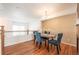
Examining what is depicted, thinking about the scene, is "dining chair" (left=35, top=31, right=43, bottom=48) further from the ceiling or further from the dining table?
the ceiling

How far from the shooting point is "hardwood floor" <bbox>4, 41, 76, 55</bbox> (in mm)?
1605

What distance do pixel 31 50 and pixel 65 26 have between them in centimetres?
79

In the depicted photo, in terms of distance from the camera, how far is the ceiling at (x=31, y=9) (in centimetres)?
159

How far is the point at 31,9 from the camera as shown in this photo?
1.64 m

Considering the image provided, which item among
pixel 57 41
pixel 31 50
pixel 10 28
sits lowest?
pixel 31 50

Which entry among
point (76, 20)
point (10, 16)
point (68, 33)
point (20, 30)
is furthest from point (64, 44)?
point (10, 16)

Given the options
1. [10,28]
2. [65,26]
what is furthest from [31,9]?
[65,26]

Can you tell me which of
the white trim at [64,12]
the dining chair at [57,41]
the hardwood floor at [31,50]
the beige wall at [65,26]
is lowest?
the hardwood floor at [31,50]

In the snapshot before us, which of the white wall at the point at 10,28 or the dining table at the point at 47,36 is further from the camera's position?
the dining table at the point at 47,36

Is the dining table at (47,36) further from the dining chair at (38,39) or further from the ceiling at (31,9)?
the ceiling at (31,9)

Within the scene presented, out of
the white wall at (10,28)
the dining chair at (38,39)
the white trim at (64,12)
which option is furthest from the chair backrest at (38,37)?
the white trim at (64,12)

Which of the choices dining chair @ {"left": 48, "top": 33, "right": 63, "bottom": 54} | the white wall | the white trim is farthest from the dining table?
the white trim

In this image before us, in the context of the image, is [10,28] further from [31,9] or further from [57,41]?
[57,41]

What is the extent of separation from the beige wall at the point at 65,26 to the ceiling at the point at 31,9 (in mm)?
121
